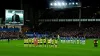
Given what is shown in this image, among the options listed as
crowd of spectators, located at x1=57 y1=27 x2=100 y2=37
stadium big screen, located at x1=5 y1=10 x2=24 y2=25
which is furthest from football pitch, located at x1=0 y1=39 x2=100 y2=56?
crowd of spectators, located at x1=57 y1=27 x2=100 y2=37

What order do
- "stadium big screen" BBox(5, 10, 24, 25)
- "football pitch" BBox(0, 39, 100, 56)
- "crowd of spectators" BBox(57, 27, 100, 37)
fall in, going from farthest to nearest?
"crowd of spectators" BBox(57, 27, 100, 37)
"stadium big screen" BBox(5, 10, 24, 25)
"football pitch" BBox(0, 39, 100, 56)

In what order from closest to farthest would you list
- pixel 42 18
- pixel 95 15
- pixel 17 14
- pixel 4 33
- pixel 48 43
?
pixel 48 43, pixel 17 14, pixel 4 33, pixel 95 15, pixel 42 18

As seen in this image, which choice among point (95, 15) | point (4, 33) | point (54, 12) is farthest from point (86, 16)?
point (4, 33)

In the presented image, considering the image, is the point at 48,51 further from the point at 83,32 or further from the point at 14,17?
the point at 83,32

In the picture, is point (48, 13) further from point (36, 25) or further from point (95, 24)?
point (95, 24)

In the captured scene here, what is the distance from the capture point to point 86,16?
4707 inches

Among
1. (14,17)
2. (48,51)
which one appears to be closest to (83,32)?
(14,17)

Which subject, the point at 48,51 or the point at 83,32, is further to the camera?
the point at 83,32

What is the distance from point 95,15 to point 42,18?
2332 centimetres

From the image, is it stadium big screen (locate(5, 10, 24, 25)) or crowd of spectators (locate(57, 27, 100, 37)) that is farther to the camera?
crowd of spectators (locate(57, 27, 100, 37))

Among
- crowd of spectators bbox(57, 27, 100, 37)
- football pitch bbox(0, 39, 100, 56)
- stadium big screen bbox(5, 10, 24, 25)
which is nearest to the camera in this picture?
football pitch bbox(0, 39, 100, 56)

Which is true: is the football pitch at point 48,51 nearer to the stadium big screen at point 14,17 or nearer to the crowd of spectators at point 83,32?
the stadium big screen at point 14,17

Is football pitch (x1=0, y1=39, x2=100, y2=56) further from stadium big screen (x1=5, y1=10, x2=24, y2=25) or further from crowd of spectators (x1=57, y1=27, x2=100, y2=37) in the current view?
crowd of spectators (x1=57, y1=27, x2=100, y2=37)

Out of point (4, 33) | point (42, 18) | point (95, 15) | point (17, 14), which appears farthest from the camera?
point (42, 18)
